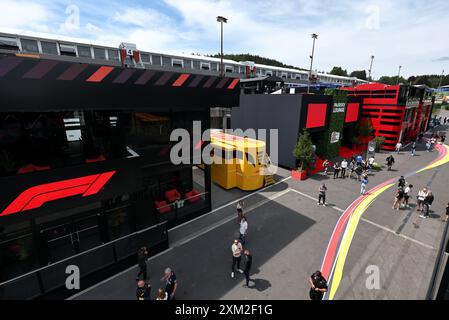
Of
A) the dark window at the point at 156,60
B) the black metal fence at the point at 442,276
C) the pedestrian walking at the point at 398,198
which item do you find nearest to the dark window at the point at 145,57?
the dark window at the point at 156,60

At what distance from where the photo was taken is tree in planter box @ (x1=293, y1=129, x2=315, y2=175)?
17156 millimetres

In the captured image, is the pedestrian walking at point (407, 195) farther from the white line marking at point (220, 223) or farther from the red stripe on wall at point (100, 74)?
the red stripe on wall at point (100, 74)

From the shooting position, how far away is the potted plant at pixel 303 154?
17172 mm

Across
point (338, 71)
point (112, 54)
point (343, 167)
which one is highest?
point (338, 71)

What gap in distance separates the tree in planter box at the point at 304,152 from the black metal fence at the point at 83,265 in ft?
39.1

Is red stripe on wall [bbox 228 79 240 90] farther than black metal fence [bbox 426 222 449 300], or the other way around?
red stripe on wall [bbox 228 79 240 90]

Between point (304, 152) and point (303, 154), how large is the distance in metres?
0.18

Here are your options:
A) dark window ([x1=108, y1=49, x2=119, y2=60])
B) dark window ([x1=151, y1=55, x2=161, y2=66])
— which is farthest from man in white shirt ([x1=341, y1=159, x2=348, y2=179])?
dark window ([x1=108, y1=49, x2=119, y2=60])

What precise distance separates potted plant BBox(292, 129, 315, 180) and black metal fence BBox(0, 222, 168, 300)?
11809 millimetres

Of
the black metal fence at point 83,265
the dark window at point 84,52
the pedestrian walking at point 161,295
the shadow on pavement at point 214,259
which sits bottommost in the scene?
the shadow on pavement at point 214,259

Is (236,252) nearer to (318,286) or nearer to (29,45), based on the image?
(318,286)

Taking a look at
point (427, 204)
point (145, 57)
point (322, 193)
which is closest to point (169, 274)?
point (322, 193)

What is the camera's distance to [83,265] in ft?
27.1

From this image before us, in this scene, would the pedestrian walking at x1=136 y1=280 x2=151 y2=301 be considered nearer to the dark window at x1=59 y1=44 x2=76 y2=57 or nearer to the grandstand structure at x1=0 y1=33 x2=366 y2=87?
the grandstand structure at x1=0 y1=33 x2=366 y2=87
